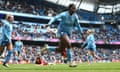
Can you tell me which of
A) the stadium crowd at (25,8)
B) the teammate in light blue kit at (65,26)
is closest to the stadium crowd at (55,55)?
the stadium crowd at (25,8)

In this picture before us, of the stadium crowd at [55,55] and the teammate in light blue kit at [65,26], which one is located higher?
the teammate in light blue kit at [65,26]

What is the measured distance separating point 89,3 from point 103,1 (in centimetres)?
305

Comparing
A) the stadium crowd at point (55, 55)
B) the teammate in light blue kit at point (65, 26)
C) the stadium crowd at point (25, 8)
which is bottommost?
the stadium crowd at point (55, 55)

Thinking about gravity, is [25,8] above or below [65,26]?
below

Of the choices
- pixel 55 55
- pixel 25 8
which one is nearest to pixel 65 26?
pixel 55 55

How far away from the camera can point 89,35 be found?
1134 inches

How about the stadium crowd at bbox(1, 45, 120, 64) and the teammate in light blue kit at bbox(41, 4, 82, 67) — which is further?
the stadium crowd at bbox(1, 45, 120, 64)

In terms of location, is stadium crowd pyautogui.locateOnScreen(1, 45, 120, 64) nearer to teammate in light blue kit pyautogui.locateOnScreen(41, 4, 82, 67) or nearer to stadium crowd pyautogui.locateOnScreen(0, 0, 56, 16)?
stadium crowd pyautogui.locateOnScreen(0, 0, 56, 16)

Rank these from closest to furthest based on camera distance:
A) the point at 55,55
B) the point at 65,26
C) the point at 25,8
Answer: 1. the point at 65,26
2. the point at 55,55
3. the point at 25,8

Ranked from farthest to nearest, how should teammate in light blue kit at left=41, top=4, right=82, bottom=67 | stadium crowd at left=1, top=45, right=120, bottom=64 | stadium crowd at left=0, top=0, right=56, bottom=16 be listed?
stadium crowd at left=0, top=0, right=56, bottom=16 → stadium crowd at left=1, top=45, right=120, bottom=64 → teammate in light blue kit at left=41, top=4, right=82, bottom=67

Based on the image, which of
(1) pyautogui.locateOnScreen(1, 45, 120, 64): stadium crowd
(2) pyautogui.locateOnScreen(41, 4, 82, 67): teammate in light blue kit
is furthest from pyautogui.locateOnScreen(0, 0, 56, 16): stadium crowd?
(2) pyautogui.locateOnScreen(41, 4, 82, 67): teammate in light blue kit

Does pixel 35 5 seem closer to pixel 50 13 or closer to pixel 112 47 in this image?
pixel 50 13

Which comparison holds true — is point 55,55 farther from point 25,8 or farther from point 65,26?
point 65,26

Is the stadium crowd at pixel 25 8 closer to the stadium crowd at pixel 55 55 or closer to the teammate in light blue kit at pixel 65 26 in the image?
the stadium crowd at pixel 55 55
